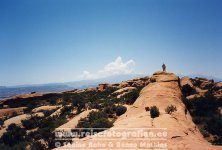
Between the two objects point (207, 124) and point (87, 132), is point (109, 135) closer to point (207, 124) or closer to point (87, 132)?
point (87, 132)

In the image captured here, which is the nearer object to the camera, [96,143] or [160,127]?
[96,143]

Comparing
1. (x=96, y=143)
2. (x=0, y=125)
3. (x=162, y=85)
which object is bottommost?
(x=0, y=125)

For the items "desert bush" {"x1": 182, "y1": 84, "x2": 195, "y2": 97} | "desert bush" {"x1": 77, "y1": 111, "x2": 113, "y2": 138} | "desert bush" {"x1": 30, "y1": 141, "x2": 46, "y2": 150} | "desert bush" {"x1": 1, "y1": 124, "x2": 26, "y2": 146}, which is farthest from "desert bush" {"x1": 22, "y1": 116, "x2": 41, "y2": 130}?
"desert bush" {"x1": 182, "y1": 84, "x2": 195, "y2": 97}

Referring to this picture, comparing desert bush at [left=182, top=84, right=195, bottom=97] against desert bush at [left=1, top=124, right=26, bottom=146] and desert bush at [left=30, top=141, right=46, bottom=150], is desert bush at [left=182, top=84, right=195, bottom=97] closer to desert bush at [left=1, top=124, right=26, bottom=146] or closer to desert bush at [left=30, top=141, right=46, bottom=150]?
desert bush at [left=1, top=124, right=26, bottom=146]

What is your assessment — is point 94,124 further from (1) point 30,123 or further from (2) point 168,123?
(1) point 30,123

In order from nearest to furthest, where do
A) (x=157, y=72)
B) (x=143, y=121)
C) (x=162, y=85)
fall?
(x=143, y=121)
(x=162, y=85)
(x=157, y=72)

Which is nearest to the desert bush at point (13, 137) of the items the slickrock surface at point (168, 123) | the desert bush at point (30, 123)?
the desert bush at point (30, 123)

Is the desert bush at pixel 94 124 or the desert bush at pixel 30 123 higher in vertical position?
the desert bush at pixel 94 124

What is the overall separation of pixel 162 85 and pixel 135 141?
19760mm

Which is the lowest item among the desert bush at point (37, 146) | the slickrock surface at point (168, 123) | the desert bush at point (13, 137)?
the desert bush at point (13, 137)

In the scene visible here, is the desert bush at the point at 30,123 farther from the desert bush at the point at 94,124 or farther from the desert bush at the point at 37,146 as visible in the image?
the desert bush at the point at 37,146

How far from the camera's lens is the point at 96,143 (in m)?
12.9

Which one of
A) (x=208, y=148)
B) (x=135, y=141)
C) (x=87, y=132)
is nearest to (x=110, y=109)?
(x=87, y=132)

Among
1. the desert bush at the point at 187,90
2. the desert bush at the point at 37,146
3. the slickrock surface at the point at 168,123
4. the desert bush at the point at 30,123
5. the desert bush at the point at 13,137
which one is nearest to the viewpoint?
the slickrock surface at the point at 168,123
